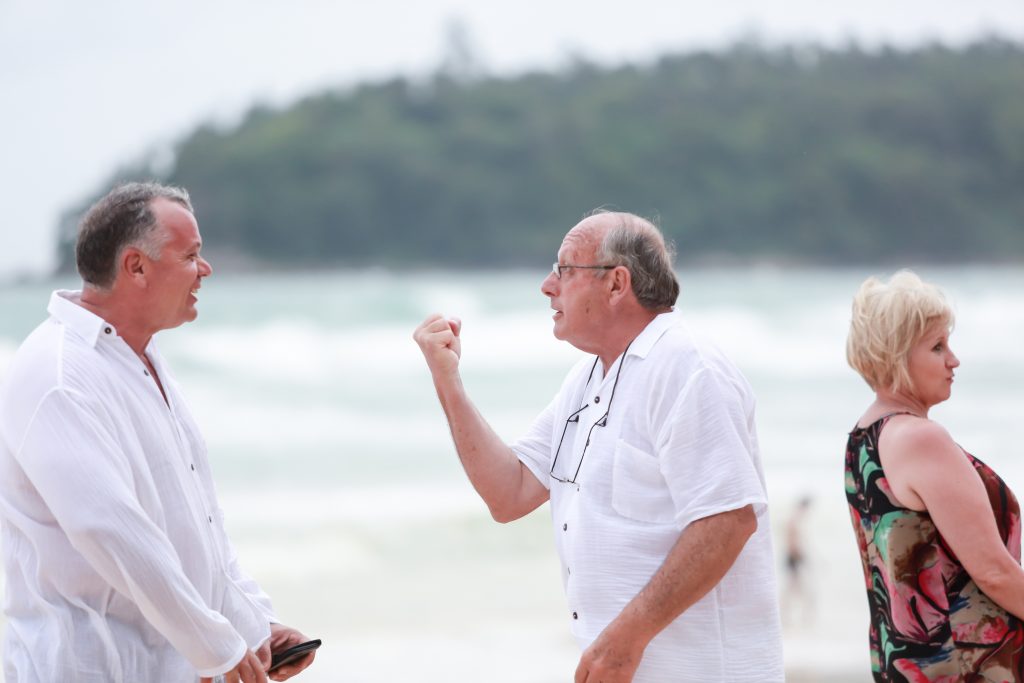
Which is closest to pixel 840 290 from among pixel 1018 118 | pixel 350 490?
pixel 1018 118

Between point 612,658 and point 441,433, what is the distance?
53.3 feet

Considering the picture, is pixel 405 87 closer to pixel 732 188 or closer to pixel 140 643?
pixel 732 188

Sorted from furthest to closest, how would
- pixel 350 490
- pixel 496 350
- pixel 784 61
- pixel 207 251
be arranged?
pixel 784 61
pixel 207 251
pixel 496 350
pixel 350 490

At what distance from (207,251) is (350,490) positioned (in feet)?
44.5

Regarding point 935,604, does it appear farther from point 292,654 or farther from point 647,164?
point 647,164

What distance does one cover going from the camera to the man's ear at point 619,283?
2.50 meters

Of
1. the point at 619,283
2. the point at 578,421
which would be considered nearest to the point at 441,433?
Result: the point at 578,421

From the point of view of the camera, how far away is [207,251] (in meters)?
27.2

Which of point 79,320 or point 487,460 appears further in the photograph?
point 487,460

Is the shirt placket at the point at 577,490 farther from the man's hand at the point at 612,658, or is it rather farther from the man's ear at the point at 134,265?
the man's ear at the point at 134,265

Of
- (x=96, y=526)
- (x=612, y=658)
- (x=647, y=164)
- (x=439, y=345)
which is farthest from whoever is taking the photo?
(x=647, y=164)

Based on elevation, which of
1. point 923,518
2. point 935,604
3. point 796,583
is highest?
point 923,518

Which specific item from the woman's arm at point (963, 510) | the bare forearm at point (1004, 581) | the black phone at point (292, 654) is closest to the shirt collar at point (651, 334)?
the woman's arm at point (963, 510)

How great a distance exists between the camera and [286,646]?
2625 mm
